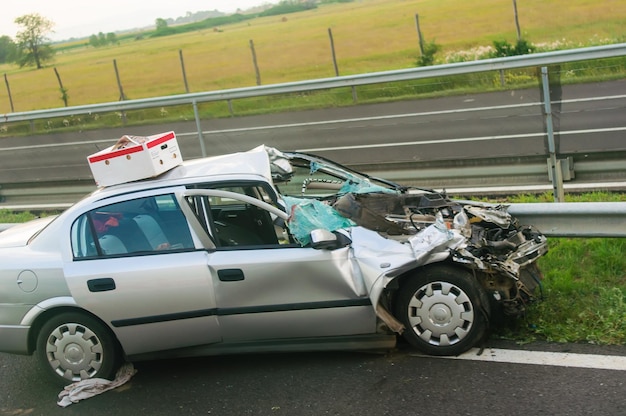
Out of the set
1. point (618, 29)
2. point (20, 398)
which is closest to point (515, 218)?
point (20, 398)

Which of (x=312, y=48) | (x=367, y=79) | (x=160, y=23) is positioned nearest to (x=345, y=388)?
(x=367, y=79)

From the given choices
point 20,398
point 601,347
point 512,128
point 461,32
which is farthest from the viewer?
point 461,32

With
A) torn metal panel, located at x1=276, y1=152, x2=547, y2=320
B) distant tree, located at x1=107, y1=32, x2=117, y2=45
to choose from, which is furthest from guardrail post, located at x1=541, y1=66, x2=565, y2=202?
distant tree, located at x1=107, y1=32, x2=117, y2=45

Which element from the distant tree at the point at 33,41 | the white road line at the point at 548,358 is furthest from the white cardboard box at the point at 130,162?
the distant tree at the point at 33,41

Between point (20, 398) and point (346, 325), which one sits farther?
point (20, 398)

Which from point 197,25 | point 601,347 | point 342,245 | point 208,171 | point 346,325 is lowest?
point 601,347

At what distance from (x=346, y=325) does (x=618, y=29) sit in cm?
2369

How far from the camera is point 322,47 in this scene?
38438 millimetres

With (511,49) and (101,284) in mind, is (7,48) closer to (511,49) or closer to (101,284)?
(511,49)

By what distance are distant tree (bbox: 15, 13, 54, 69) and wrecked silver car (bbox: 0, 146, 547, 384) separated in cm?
4485

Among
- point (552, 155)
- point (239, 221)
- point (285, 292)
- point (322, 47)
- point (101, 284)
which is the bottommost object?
point (285, 292)

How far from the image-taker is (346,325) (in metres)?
4.91

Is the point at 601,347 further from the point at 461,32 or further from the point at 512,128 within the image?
the point at 461,32

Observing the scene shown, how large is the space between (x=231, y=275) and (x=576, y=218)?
2865 millimetres
